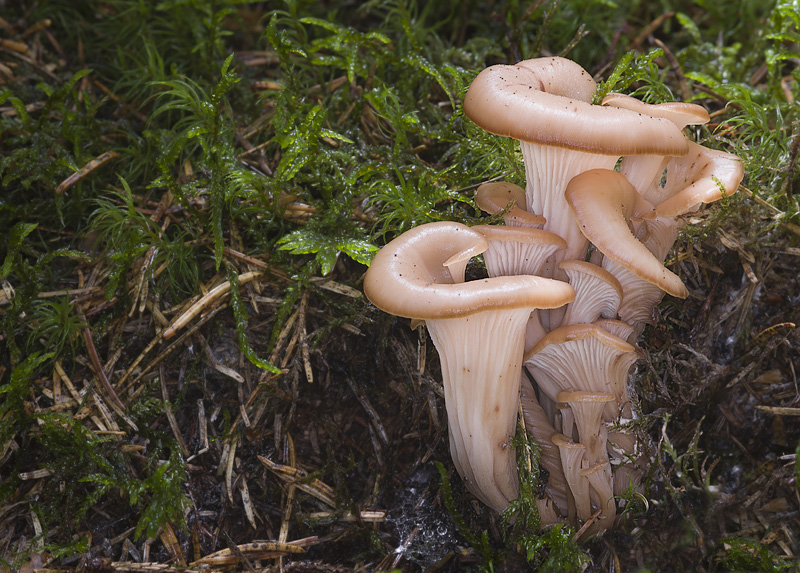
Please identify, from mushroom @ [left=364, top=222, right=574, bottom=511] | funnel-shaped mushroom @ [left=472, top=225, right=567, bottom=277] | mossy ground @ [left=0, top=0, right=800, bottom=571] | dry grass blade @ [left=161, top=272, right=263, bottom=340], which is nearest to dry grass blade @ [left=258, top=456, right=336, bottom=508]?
mossy ground @ [left=0, top=0, right=800, bottom=571]


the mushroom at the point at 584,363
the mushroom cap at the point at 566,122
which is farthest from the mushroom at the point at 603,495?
the mushroom cap at the point at 566,122

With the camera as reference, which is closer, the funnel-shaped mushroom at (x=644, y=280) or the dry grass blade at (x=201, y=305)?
the funnel-shaped mushroom at (x=644, y=280)

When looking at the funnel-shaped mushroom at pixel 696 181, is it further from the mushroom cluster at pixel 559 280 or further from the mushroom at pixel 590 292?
the mushroom at pixel 590 292

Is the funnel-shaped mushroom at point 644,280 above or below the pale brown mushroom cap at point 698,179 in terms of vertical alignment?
below

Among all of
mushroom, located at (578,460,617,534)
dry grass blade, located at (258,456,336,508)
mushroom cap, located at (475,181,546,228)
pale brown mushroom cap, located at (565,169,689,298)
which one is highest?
pale brown mushroom cap, located at (565,169,689,298)

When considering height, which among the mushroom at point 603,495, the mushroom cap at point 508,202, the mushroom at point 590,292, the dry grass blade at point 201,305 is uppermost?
the mushroom cap at point 508,202

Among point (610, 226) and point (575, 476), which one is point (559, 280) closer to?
point (610, 226)

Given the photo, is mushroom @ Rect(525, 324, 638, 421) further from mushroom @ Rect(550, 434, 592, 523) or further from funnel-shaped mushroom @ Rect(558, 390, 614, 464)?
mushroom @ Rect(550, 434, 592, 523)

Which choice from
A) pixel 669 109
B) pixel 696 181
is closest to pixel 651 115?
pixel 669 109
